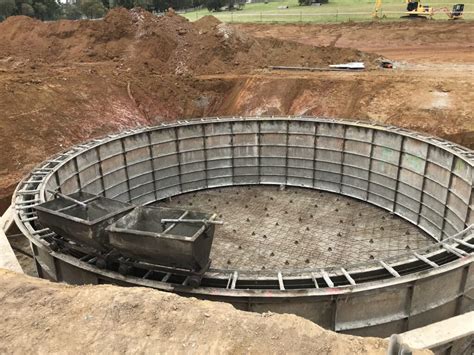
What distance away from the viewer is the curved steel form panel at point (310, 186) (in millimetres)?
9398

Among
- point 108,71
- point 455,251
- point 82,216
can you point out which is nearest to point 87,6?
point 108,71

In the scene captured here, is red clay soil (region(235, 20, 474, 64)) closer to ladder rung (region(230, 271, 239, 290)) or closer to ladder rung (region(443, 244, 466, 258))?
ladder rung (region(443, 244, 466, 258))

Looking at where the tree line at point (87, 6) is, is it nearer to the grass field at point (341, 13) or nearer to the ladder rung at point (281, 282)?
the grass field at point (341, 13)

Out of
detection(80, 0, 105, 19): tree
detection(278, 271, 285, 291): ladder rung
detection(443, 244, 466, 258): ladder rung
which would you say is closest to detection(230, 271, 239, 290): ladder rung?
detection(278, 271, 285, 291): ladder rung

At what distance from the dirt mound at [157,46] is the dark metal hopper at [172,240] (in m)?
24.0

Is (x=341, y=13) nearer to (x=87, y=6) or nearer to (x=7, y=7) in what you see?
(x=87, y=6)

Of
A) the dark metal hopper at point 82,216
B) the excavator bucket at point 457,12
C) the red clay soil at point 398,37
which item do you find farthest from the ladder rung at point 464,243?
the excavator bucket at point 457,12

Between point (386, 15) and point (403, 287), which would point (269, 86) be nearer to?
point (403, 287)

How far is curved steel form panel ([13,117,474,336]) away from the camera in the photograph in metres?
9.40

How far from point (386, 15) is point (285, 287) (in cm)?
5401

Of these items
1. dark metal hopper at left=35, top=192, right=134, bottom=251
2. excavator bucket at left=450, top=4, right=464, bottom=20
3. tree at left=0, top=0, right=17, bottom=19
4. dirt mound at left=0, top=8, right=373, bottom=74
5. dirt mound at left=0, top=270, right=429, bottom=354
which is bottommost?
dirt mound at left=0, top=270, right=429, bottom=354

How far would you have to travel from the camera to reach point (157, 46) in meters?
33.2

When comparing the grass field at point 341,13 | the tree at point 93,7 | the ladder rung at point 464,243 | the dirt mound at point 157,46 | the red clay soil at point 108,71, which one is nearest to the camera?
the ladder rung at point 464,243

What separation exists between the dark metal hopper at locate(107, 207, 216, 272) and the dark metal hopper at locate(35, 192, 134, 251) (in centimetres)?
32
